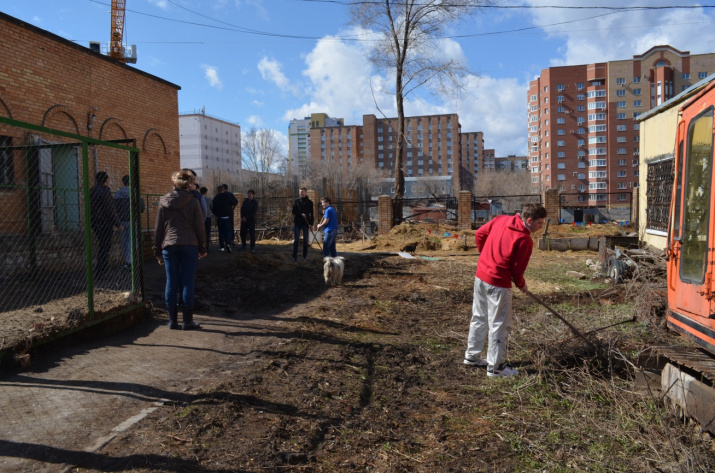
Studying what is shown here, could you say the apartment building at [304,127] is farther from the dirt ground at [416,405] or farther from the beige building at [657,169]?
the dirt ground at [416,405]

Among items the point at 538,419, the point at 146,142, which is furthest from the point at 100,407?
the point at 146,142

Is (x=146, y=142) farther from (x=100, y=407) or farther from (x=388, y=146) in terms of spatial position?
(x=388, y=146)

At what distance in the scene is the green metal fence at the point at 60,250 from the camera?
5484 millimetres

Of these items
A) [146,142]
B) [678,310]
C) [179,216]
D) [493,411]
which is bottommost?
[493,411]

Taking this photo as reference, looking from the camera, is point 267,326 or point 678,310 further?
point 267,326

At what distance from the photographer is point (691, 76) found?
3442 inches

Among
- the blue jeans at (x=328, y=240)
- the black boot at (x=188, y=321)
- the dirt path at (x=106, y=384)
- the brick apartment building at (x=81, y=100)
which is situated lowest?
the dirt path at (x=106, y=384)

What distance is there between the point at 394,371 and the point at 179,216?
9.62 feet

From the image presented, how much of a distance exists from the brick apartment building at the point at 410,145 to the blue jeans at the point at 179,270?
126255mm

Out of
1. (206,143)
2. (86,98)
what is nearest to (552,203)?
(86,98)

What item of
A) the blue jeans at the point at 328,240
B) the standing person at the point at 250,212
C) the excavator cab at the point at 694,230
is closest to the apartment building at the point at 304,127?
the standing person at the point at 250,212

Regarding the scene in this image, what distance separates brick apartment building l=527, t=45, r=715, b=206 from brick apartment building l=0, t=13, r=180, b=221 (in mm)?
84529

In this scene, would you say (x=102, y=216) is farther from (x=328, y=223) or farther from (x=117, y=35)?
(x=117, y=35)

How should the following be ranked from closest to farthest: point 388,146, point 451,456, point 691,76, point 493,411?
point 451,456 < point 493,411 < point 691,76 < point 388,146
